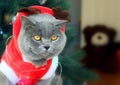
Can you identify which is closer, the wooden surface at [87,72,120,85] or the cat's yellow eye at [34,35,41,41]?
the cat's yellow eye at [34,35,41,41]

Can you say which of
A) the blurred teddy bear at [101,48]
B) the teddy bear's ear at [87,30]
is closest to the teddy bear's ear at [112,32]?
the blurred teddy bear at [101,48]

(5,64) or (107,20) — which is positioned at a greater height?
(5,64)

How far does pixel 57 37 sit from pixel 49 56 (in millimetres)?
32

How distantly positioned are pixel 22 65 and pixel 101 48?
108 cm

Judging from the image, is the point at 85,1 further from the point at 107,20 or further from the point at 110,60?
the point at 110,60

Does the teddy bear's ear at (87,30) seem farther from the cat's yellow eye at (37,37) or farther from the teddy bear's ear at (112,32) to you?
the cat's yellow eye at (37,37)

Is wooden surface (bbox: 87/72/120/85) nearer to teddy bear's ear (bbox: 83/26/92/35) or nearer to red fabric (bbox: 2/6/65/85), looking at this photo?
teddy bear's ear (bbox: 83/26/92/35)

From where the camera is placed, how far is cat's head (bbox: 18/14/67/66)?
407 millimetres

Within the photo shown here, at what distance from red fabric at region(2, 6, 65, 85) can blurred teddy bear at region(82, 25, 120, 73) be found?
103 centimetres

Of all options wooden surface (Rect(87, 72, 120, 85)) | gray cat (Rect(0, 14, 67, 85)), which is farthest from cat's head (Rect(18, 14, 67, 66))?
wooden surface (Rect(87, 72, 120, 85))

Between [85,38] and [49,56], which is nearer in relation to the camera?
[49,56]

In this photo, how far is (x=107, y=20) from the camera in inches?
59.9

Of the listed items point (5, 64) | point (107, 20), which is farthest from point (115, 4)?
point (5, 64)

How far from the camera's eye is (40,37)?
0.41 m
